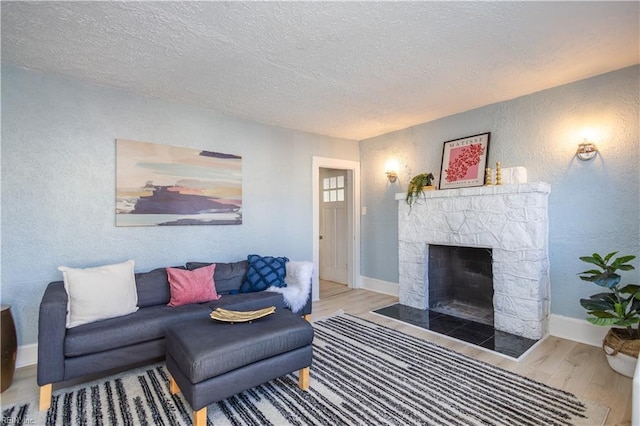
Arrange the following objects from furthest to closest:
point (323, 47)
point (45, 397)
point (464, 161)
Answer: point (464, 161) → point (323, 47) → point (45, 397)

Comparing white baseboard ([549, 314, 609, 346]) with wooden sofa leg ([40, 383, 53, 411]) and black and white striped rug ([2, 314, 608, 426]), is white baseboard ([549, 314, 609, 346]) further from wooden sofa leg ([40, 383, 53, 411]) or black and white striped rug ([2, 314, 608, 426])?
wooden sofa leg ([40, 383, 53, 411])

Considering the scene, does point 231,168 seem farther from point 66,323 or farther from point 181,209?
point 66,323

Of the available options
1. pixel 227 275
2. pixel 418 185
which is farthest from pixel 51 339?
pixel 418 185

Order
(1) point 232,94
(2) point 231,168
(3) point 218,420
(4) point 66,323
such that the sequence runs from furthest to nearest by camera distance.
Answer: (2) point 231,168
(1) point 232,94
(4) point 66,323
(3) point 218,420

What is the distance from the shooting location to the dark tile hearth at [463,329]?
2830 mm

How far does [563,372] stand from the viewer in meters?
2.38

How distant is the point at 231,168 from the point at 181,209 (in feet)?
2.52

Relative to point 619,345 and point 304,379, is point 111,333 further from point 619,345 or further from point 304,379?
point 619,345

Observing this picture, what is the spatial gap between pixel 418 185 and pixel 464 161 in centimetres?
61

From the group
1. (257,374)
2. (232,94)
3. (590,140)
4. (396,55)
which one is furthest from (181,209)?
(590,140)

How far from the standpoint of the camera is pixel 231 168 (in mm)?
3727

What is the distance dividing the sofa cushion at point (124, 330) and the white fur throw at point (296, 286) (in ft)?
2.76

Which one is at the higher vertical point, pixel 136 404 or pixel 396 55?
pixel 396 55

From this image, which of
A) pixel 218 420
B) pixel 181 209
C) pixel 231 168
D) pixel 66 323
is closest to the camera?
pixel 218 420
